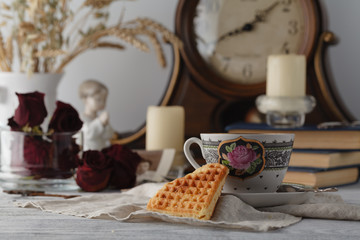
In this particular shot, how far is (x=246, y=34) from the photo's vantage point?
1.22m

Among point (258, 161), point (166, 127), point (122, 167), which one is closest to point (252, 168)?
point (258, 161)

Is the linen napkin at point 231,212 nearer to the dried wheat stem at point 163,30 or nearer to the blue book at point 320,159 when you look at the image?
the blue book at point 320,159

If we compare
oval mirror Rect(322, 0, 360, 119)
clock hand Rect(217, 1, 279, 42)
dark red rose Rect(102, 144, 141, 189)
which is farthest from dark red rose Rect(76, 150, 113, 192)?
oval mirror Rect(322, 0, 360, 119)

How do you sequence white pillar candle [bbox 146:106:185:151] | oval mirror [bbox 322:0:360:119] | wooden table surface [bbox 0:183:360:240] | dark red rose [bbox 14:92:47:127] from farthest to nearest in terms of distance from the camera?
oval mirror [bbox 322:0:360:119], white pillar candle [bbox 146:106:185:151], dark red rose [bbox 14:92:47:127], wooden table surface [bbox 0:183:360:240]

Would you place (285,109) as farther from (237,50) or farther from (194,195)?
(194,195)

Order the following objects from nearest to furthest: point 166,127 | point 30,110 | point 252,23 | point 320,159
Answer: point 30,110 → point 320,159 → point 166,127 → point 252,23

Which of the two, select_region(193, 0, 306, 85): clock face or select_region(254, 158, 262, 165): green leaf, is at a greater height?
select_region(193, 0, 306, 85): clock face

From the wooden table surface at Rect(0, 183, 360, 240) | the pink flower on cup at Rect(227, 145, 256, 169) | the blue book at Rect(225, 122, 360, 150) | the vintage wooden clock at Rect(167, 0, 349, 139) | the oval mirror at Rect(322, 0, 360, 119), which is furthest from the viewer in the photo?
the oval mirror at Rect(322, 0, 360, 119)

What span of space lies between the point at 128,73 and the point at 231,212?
0.88m

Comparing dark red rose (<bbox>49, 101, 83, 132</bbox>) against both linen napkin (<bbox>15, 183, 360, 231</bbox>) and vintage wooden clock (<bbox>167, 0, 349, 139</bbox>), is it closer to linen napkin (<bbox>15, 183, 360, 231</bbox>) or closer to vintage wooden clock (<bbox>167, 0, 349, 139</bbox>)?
linen napkin (<bbox>15, 183, 360, 231</bbox>)

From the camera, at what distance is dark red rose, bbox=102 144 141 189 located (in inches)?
34.7

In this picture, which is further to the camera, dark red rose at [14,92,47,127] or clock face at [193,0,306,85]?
clock face at [193,0,306,85]

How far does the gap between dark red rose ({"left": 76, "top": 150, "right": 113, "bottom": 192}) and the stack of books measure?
0.31m

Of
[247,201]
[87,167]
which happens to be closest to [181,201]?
[247,201]
